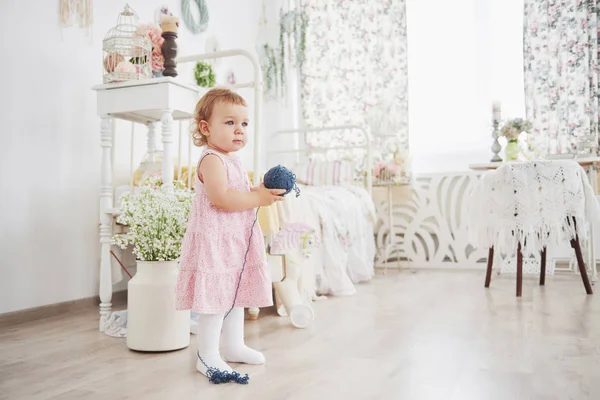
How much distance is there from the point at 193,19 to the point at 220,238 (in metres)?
2.53

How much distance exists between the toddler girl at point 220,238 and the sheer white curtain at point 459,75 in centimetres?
293

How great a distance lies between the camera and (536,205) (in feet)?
8.68

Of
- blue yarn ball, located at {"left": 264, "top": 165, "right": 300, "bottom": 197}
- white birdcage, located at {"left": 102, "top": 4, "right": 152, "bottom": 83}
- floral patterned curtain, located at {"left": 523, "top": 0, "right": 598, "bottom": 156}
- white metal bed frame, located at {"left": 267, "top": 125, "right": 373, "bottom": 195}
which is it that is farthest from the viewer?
white metal bed frame, located at {"left": 267, "top": 125, "right": 373, "bottom": 195}

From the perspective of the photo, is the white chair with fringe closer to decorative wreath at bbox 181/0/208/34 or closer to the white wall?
the white wall

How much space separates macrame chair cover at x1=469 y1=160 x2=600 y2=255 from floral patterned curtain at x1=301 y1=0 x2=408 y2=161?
1.47 metres

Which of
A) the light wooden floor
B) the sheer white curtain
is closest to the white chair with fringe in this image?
the light wooden floor

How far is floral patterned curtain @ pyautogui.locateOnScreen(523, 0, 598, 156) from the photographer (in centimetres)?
362

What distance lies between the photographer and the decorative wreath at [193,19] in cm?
349

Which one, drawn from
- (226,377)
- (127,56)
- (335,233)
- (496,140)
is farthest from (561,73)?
(226,377)

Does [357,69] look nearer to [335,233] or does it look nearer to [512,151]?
[512,151]

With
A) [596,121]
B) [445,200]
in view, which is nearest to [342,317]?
[445,200]

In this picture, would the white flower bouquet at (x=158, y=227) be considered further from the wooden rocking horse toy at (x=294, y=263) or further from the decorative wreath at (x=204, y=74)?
the decorative wreath at (x=204, y=74)

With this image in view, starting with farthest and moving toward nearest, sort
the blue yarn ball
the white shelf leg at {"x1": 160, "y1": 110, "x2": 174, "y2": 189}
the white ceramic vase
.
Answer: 1. the white shelf leg at {"x1": 160, "y1": 110, "x2": 174, "y2": 189}
2. the white ceramic vase
3. the blue yarn ball

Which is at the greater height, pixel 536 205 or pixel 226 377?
pixel 536 205
